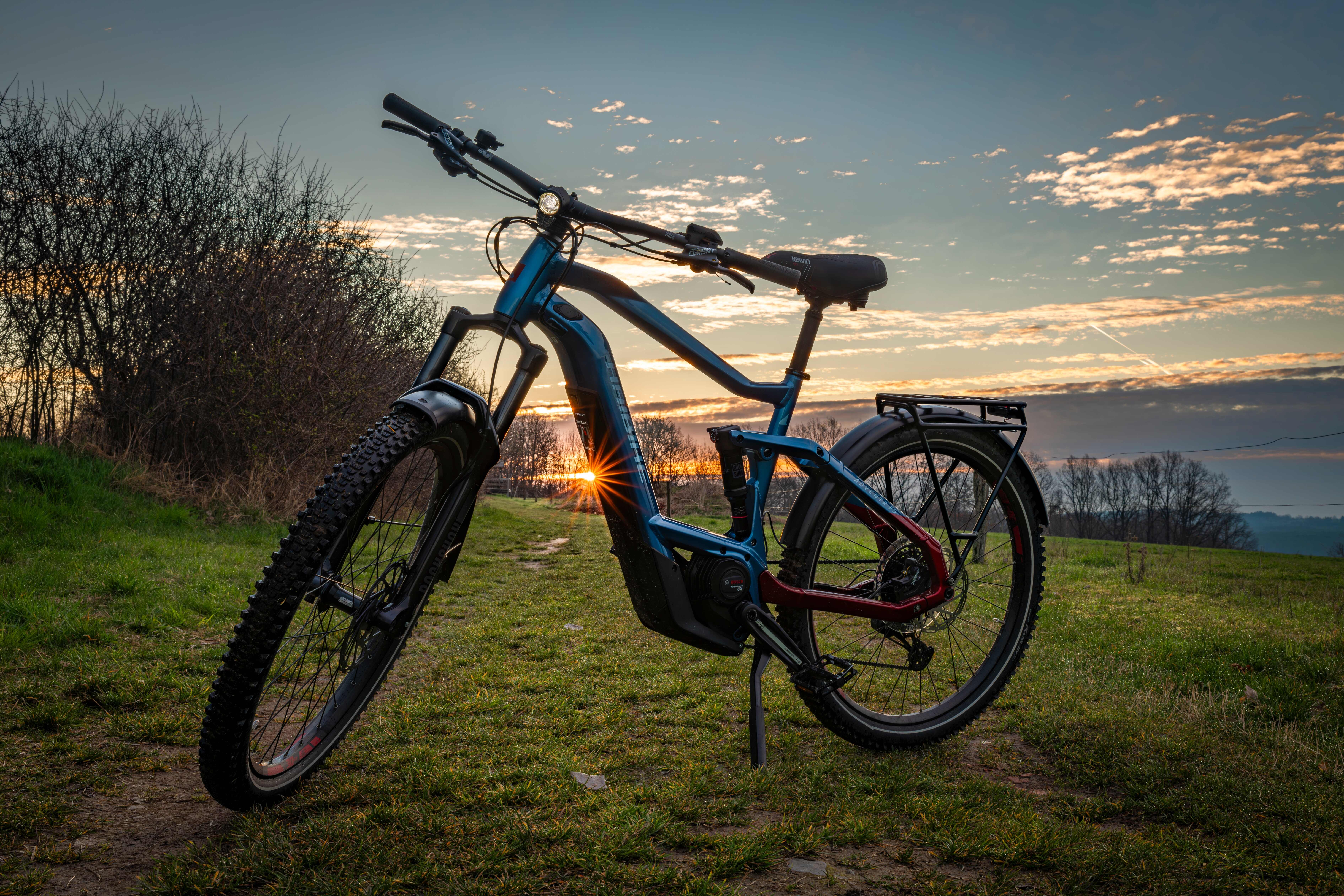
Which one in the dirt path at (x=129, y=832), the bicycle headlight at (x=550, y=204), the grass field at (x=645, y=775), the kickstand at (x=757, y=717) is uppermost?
the bicycle headlight at (x=550, y=204)

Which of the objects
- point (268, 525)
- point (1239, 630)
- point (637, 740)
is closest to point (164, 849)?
point (637, 740)

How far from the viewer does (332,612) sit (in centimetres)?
246

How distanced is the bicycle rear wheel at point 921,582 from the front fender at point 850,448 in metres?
0.03

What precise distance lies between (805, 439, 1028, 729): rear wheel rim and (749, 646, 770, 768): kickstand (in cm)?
24

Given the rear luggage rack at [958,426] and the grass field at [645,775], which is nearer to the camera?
the grass field at [645,775]

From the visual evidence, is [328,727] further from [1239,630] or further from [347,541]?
[1239,630]

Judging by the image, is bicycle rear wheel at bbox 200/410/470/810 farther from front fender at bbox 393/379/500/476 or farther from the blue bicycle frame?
the blue bicycle frame

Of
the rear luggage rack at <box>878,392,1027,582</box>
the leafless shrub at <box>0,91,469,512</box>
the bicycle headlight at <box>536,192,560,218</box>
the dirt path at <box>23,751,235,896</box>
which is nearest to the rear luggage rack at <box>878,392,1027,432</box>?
the rear luggage rack at <box>878,392,1027,582</box>

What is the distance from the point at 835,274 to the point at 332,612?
223 cm

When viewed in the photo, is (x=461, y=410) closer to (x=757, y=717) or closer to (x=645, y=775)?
(x=645, y=775)

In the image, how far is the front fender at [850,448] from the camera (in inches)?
118

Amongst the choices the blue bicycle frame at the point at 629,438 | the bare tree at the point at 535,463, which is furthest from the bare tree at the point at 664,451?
the bare tree at the point at 535,463

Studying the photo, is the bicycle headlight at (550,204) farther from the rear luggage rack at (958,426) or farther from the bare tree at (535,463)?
the bare tree at (535,463)

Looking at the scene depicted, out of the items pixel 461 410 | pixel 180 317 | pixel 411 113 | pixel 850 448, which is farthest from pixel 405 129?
pixel 180 317
